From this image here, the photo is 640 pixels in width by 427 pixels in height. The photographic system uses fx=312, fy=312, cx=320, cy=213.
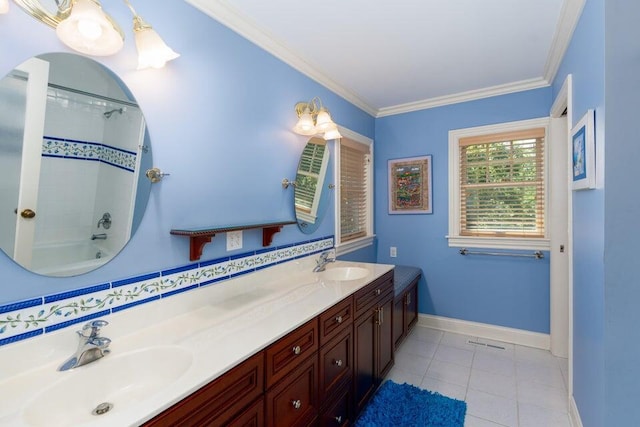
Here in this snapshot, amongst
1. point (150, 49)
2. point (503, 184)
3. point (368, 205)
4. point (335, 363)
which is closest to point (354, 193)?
point (368, 205)

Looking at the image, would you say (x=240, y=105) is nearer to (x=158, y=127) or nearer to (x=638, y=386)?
(x=158, y=127)

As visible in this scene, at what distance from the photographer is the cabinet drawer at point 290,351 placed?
1.22 metres

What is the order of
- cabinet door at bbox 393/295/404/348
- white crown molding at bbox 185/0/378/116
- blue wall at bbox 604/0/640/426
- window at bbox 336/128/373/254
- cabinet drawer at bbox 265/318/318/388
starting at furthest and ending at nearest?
window at bbox 336/128/373/254 → cabinet door at bbox 393/295/404/348 → white crown molding at bbox 185/0/378/116 → blue wall at bbox 604/0/640/426 → cabinet drawer at bbox 265/318/318/388

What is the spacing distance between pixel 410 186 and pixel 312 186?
54.8 inches

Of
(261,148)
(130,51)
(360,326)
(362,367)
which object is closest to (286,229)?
(261,148)

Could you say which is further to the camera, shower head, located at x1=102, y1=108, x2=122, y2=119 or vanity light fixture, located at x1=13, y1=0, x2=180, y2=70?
shower head, located at x1=102, y1=108, x2=122, y2=119

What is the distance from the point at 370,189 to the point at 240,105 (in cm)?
200

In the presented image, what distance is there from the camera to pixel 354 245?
3166 mm

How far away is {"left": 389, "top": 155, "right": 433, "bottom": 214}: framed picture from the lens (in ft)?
11.0

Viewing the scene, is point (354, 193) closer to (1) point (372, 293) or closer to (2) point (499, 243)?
(1) point (372, 293)

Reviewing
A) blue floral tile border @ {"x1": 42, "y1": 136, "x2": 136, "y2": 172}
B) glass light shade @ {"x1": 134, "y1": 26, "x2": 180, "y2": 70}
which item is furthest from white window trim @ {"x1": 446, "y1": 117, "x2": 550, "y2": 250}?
blue floral tile border @ {"x1": 42, "y1": 136, "x2": 136, "y2": 172}

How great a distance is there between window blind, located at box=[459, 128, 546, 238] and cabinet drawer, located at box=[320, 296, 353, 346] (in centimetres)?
196

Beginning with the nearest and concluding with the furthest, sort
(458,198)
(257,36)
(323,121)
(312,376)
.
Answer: (312,376) < (257,36) < (323,121) < (458,198)

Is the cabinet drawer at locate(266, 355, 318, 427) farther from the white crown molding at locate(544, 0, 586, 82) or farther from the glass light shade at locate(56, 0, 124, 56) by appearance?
the white crown molding at locate(544, 0, 586, 82)
